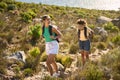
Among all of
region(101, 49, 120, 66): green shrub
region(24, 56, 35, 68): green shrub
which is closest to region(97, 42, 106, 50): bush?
region(24, 56, 35, 68): green shrub

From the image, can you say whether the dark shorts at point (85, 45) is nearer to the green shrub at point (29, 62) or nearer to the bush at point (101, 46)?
the green shrub at point (29, 62)

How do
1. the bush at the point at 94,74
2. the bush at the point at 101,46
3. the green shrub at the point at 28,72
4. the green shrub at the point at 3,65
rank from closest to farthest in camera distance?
1. the bush at the point at 94,74
2. the green shrub at the point at 3,65
3. the green shrub at the point at 28,72
4. the bush at the point at 101,46

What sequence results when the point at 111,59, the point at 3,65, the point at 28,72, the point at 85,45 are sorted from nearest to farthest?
the point at 111,59, the point at 85,45, the point at 28,72, the point at 3,65

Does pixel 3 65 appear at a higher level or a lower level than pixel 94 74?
lower

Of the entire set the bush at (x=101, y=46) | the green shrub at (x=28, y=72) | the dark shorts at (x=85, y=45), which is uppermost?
the dark shorts at (x=85, y=45)

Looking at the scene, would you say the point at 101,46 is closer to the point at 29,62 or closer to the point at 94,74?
the point at 29,62

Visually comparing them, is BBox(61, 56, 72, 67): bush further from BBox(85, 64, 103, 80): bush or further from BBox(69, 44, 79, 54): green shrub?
BBox(85, 64, 103, 80): bush

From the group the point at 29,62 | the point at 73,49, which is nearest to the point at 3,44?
the point at 73,49

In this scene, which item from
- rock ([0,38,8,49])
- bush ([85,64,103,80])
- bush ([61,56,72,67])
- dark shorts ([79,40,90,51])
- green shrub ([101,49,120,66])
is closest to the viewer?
bush ([85,64,103,80])

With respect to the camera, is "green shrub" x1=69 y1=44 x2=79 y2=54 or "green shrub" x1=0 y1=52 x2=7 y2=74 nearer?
"green shrub" x1=0 y1=52 x2=7 y2=74

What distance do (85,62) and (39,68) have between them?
1.57 metres

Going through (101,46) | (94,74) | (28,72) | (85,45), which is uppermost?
(85,45)

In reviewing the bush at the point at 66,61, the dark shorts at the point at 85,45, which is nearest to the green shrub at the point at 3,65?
the bush at the point at 66,61

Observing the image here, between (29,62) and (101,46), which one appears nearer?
(29,62)
